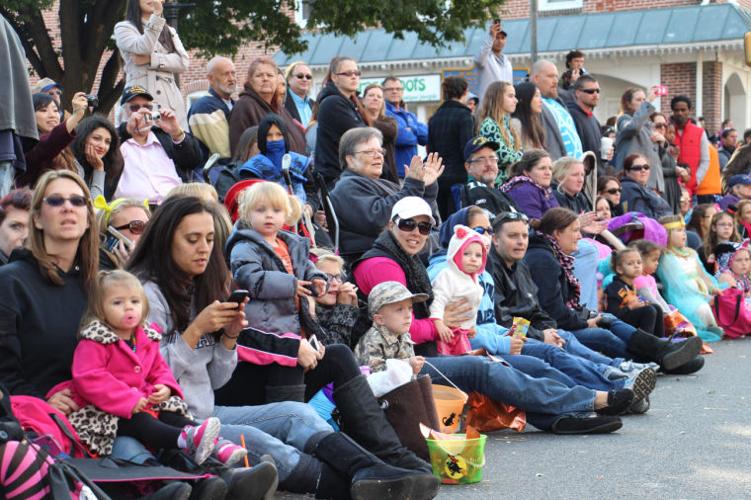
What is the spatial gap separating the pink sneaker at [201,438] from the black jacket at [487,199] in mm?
5677

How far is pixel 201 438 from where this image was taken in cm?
536

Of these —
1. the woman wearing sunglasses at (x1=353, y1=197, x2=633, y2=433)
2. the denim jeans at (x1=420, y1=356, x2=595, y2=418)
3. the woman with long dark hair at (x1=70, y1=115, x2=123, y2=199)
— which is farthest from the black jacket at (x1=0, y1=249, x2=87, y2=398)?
the woman with long dark hair at (x1=70, y1=115, x2=123, y2=199)

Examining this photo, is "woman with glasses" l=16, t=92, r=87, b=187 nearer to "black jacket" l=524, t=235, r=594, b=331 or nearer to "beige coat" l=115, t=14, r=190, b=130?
→ "beige coat" l=115, t=14, r=190, b=130

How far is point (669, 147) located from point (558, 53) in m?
15.7

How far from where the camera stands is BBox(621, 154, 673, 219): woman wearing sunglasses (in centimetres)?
1425

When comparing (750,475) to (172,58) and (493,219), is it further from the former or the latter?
(172,58)

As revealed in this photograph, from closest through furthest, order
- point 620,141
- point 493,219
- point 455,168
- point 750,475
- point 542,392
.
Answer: point 750,475
point 542,392
point 493,219
point 455,168
point 620,141

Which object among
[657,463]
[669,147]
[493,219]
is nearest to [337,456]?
[657,463]

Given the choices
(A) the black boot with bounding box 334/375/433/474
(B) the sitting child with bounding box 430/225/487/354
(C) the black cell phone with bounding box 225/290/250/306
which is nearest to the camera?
(C) the black cell phone with bounding box 225/290/250/306

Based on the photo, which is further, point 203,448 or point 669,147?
point 669,147

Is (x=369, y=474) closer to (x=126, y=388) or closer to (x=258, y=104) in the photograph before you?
(x=126, y=388)

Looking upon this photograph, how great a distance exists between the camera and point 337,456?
20.1ft

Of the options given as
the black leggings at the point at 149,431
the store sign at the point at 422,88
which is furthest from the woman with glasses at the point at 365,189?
the store sign at the point at 422,88

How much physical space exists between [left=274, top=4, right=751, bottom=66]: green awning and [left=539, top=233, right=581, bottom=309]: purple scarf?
19.8 meters
